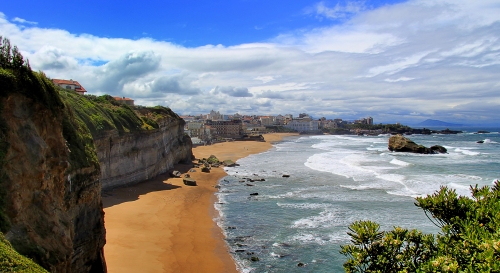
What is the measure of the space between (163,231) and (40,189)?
10.4 m

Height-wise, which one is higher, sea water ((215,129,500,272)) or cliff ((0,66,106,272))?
cliff ((0,66,106,272))

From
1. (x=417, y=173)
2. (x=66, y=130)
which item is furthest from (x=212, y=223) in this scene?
(x=417, y=173)

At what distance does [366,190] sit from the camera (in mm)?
28172

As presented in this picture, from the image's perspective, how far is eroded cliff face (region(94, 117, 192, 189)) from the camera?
82.8 feet

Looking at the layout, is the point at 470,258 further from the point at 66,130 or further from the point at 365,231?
the point at 66,130

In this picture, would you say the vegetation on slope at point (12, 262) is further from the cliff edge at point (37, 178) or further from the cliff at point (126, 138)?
the cliff at point (126, 138)

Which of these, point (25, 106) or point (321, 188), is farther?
point (321, 188)

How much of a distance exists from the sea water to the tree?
774 centimetres

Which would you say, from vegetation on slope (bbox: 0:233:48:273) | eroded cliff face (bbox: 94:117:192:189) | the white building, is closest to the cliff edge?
vegetation on slope (bbox: 0:233:48:273)

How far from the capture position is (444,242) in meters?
6.75

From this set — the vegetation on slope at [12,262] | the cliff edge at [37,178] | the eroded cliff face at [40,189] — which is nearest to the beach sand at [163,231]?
the cliff edge at [37,178]

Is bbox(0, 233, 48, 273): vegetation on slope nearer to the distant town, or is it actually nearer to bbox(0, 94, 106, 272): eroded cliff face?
bbox(0, 94, 106, 272): eroded cliff face

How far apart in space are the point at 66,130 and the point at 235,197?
673 inches

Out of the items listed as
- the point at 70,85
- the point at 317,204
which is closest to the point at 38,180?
the point at 317,204
